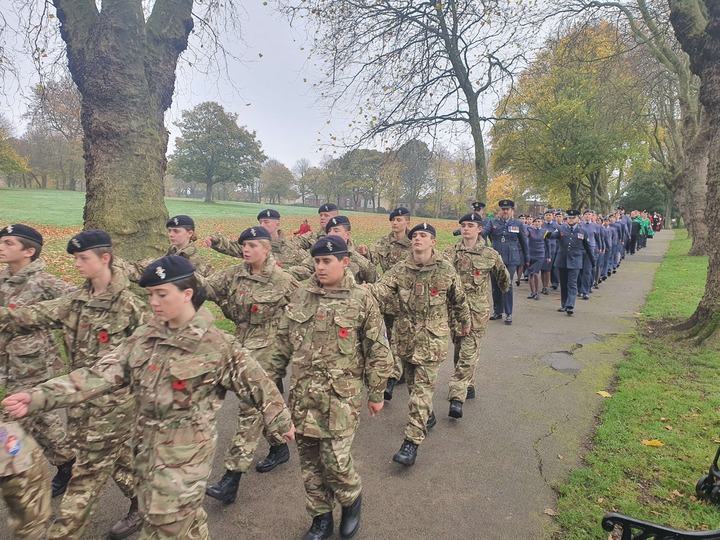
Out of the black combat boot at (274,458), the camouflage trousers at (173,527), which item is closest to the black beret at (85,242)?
the camouflage trousers at (173,527)

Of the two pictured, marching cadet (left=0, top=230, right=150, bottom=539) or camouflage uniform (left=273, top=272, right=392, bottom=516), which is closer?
marching cadet (left=0, top=230, right=150, bottom=539)

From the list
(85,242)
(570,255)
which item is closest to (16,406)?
(85,242)

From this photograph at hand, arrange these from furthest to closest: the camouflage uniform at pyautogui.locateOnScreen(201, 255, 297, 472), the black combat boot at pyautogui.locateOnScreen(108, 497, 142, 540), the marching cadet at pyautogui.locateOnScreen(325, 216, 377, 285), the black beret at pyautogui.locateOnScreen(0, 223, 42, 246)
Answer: the marching cadet at pyautogui.locateOnScreen(325, 216, 377, 285)
the camouflage uniform at pyautogui.locateOnScreen(201, 255, 297, 472)
the black beret at pyautogui.locateOnScreen(0, 223, 42, 246)
the black combat boot at pyautogui.locateOnScreen(108, 497, 142, 540)

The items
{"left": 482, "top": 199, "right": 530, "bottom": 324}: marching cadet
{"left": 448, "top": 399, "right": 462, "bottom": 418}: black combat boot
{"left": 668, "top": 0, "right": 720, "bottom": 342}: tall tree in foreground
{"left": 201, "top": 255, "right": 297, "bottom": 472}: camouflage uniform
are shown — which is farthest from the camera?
{"left": 482, "top": 199, "right": 530, "bottom": 324}: marching cadet

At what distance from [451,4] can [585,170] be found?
16963 millimetres

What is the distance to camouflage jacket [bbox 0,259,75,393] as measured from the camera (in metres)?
3.48

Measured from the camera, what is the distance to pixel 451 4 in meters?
12.6

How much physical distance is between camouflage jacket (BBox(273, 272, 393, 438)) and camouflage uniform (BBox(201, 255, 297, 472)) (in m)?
0.75

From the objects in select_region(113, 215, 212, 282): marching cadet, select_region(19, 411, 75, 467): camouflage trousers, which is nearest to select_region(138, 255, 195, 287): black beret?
select_region(19, 411, 75, 467): camouflage trousers

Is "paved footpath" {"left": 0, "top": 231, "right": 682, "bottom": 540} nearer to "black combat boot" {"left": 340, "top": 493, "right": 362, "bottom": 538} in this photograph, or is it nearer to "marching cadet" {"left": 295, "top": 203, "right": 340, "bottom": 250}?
"black combat boot" {"left": 340, "top": 493, "right": 362, "bottom": 538}

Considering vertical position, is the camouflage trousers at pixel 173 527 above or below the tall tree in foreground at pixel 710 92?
below

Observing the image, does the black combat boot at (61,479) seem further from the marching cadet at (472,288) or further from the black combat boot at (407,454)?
the marching cadet at (472,288)

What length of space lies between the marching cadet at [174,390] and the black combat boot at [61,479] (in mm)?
1647

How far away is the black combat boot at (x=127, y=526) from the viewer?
3.03 m
